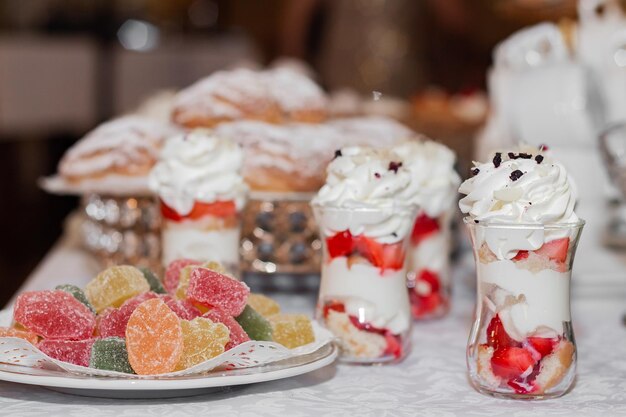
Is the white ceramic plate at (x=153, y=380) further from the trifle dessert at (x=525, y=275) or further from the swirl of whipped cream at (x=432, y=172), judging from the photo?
the swirl of whipped cream at (x=432, y=172)

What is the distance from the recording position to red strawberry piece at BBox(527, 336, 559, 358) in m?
1.25

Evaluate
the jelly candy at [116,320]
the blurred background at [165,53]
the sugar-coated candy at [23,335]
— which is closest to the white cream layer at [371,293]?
the jelly candy at [116,320]

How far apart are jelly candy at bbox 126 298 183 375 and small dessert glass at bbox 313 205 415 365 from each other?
31 cm

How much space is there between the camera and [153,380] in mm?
1164

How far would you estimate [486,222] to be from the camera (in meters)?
1.25

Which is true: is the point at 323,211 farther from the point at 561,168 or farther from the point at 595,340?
the point at 595,340

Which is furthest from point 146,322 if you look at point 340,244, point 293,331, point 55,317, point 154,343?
point 340,244

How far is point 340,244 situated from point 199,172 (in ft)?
0.93

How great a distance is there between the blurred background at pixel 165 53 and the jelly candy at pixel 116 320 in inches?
138

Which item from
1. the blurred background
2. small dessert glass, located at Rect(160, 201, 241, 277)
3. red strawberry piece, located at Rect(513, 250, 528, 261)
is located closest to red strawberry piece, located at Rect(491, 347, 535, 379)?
red strawberry piece, located at Rect(513, 250, 528, 261)

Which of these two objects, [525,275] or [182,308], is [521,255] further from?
[182,308]

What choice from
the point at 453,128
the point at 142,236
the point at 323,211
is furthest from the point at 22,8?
the point at 323,211

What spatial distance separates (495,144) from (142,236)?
778mm

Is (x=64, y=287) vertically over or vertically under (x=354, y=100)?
under
